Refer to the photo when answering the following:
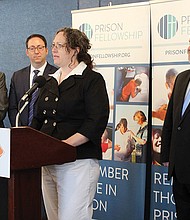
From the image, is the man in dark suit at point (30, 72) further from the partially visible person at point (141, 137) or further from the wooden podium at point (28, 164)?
the wooden podium at point (28, 164)

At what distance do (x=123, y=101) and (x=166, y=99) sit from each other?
0.41 m

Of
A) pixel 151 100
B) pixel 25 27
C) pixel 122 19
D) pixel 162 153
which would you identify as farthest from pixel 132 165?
pixel 25 27

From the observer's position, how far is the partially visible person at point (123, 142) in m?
3.34

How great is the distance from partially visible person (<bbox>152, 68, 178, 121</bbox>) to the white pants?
1.03 m

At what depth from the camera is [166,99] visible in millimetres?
3117

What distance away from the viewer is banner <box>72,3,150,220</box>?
3275 millimetres

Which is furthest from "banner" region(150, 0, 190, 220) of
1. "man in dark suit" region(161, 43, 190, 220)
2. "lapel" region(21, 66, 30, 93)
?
"lapel" region(21, 66, 30, 93)

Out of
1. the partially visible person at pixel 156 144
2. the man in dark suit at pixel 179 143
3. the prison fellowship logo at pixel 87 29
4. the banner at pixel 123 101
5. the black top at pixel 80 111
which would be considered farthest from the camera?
the prison fellowship logo at pixel 87 29

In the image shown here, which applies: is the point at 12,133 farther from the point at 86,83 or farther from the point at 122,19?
the point at 122,19

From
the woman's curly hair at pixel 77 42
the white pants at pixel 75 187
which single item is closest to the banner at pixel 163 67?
the woman's curly hair at pixel 77 42

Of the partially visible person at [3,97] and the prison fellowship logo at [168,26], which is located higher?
the prison fellowship logo at [168,26]

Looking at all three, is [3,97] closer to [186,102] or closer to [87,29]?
[87,29]

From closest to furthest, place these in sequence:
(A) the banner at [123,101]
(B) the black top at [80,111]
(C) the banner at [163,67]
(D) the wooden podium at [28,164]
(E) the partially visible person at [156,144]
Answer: (D) the wooden podium at [28,164] → (B) the black top at [80,111] → (C) the banner at [163,67] → (E) the partially visible person at [156,144] → (A) the banner at [123,101]

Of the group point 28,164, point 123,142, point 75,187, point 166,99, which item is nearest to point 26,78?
point 123,142
